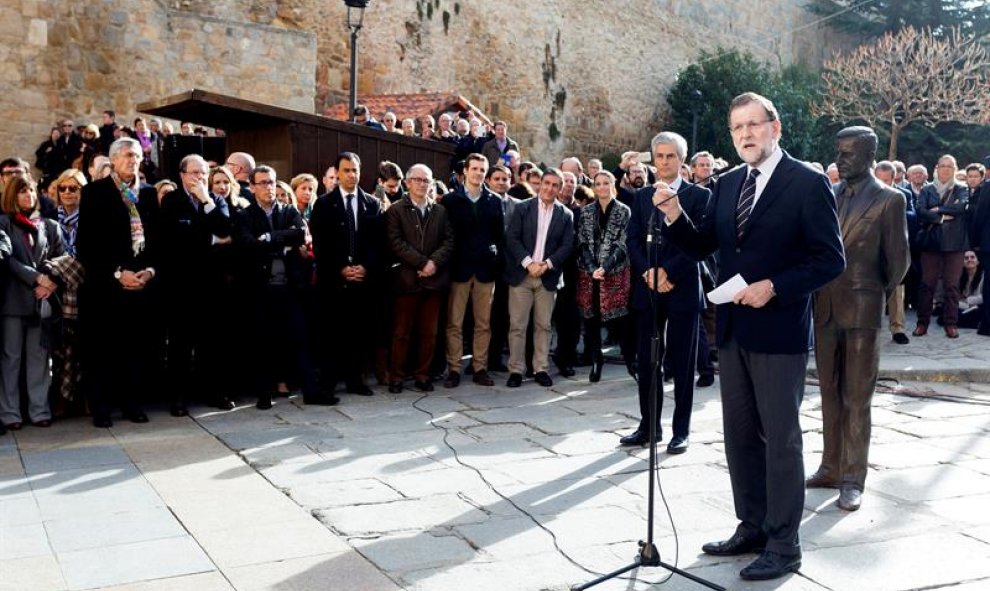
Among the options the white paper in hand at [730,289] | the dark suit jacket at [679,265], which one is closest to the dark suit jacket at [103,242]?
the dark suit jacket at [679,265]

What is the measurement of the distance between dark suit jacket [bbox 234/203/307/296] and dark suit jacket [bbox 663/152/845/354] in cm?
406

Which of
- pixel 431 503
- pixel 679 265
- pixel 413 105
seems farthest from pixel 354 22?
pixel 431 503

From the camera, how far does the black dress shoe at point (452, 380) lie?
322 inches

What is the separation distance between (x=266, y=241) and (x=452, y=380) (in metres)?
1.96

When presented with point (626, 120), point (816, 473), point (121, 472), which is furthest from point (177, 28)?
point (626, 120)

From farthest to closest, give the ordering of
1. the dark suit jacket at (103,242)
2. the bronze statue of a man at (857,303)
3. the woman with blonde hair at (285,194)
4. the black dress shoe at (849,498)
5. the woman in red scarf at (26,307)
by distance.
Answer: the woman with blonde hair at (285,194) < the dark suit jacket at (103,242) < the woman in red scarf at (26,307) < the bronze statue of a man at (857,303) < the black dress shoe at (849,498)

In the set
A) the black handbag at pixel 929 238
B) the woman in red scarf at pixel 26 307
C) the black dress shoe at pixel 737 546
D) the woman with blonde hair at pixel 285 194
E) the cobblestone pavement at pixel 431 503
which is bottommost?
the cobblestone pavement at pixel 431 503

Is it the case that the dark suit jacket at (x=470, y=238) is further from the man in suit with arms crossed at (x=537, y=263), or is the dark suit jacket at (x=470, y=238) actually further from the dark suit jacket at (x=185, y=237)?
the dark suit jacket at (x=185, y=237)

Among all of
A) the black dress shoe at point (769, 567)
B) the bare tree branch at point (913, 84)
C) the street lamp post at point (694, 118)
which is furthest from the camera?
the bare tree branch at point (913, 84)

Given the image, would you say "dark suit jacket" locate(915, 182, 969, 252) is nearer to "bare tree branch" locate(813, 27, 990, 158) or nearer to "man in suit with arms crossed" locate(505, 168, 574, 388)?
"man in suit with arms crossed" locate(505, 168, 574, 388)

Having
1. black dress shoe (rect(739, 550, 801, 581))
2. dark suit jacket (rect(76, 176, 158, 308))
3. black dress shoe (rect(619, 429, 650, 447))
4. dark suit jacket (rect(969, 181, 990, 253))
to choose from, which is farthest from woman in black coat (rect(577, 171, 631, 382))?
dark suit jacket (rect(969, 181, 990, 253))

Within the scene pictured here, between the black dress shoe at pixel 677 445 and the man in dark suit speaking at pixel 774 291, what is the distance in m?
1.88

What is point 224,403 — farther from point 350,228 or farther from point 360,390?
point 350,228

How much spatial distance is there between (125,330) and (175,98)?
9.66 feet
